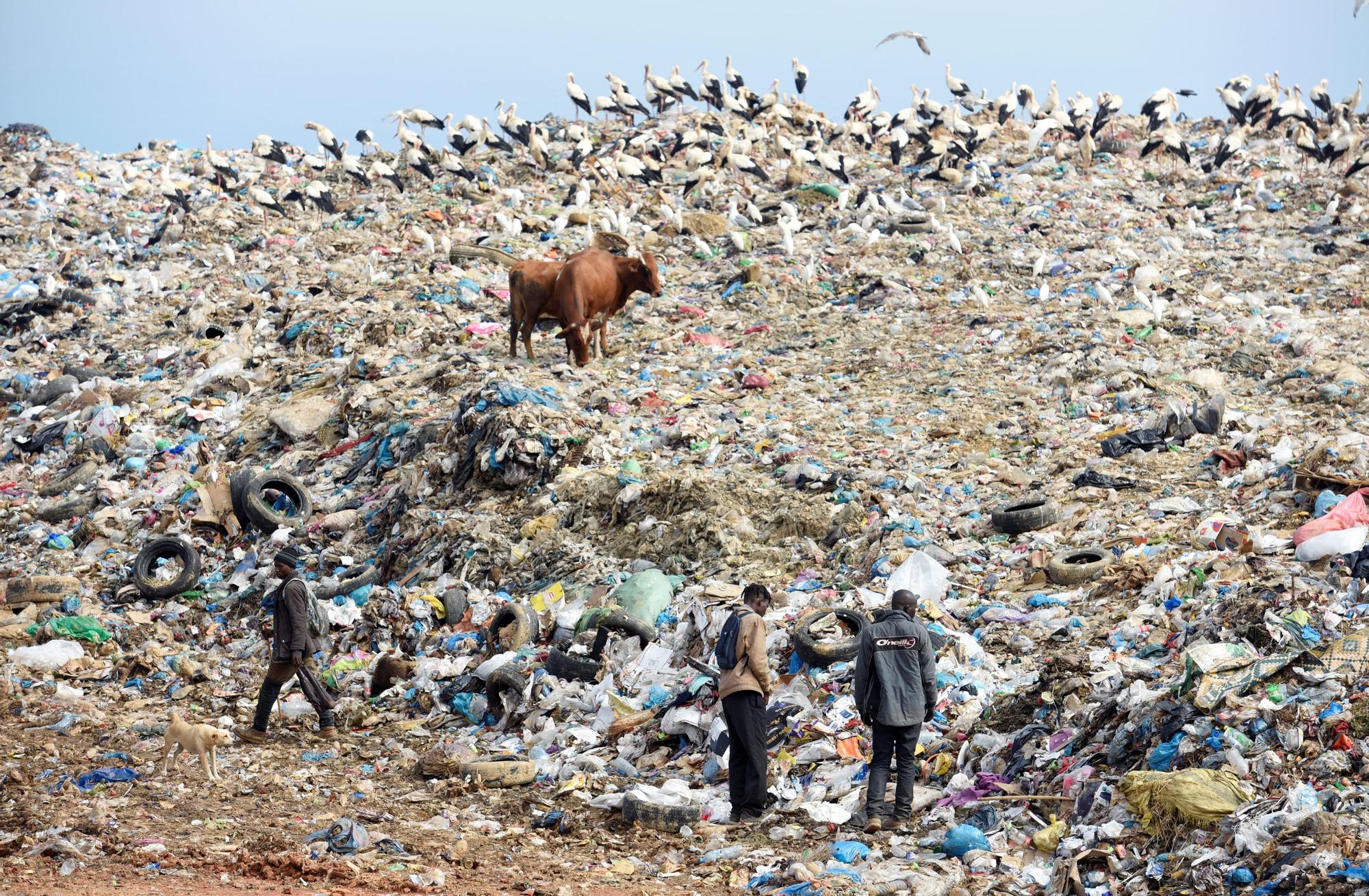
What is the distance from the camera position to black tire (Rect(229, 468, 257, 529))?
10.1 meters

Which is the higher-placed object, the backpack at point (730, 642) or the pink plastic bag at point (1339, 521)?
the pink plastic bag at point (1339, 521)

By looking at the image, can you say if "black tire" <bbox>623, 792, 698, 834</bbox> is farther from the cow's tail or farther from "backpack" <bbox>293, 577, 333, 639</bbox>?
the cow's tail

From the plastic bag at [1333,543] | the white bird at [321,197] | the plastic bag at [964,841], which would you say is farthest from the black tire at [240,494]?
the white bird at [321,197]

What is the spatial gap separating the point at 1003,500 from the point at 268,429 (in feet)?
24.0

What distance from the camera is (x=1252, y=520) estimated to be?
7410 mm

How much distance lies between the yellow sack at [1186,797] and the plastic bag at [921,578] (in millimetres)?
2659

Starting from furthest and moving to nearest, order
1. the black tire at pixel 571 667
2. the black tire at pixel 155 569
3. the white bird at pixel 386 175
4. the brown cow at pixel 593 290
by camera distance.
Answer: the white bird at pixel 386 175 < the brown cow at pixel 593 290 < the black tire at pixel 155 569 < the black tire at pixel 571 667

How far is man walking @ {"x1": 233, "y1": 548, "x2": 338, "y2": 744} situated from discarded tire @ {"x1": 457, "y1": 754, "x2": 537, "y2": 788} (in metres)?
1.36

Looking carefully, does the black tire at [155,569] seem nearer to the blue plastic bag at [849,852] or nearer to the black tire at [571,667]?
the black tire at [571,667]

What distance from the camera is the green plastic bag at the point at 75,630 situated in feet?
27.3

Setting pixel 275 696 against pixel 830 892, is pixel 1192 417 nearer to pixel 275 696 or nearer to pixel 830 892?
pixel 830 892

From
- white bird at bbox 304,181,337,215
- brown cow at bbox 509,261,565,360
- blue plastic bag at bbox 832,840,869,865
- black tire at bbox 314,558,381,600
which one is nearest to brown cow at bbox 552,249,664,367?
brown cow at bbox 509,261,565,360

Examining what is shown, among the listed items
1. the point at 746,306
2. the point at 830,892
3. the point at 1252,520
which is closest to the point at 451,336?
the point at 746,306

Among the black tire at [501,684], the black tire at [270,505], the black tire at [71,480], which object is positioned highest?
the black tire at [71,480]
